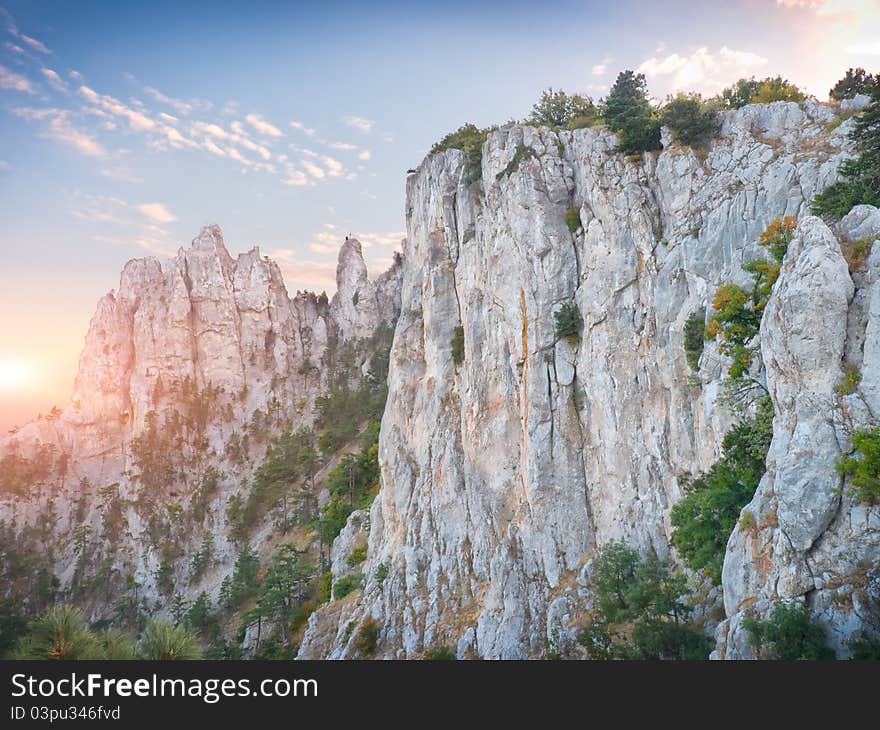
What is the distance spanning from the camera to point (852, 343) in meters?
12.9

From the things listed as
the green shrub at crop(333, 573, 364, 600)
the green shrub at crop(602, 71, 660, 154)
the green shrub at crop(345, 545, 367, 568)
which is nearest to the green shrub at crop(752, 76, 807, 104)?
the green shrub at crop(602, 71, 660, 154)

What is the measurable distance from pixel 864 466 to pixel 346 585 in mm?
41228

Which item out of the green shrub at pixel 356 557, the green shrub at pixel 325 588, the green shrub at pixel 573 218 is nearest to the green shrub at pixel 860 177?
the green shrub at pixel 573 218

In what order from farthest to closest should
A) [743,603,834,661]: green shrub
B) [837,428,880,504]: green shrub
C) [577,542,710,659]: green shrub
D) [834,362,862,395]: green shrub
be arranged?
[577,542,710,659]: green shrub → [834,362,862,395]: green shrub → [837,428,880,504]: green shrub → [743,603,834,661]: green shrub

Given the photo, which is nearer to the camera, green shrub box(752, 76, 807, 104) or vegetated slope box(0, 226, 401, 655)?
Answer: green shrub box(752, 76, 807, 104)

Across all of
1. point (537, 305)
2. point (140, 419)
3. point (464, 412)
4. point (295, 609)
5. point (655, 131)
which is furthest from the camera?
point (140, 419)

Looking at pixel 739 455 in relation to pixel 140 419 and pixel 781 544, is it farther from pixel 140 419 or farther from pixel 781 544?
pixel 140 419

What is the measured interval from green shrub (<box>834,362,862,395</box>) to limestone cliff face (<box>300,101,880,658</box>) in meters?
0.20

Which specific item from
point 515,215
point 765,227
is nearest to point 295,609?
point 515,215

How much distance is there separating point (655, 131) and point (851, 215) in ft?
46.6

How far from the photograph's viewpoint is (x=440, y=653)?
30.7 meters

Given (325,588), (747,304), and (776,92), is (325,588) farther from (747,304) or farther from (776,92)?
(776,92)

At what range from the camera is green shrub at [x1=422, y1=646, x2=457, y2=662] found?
30.3m

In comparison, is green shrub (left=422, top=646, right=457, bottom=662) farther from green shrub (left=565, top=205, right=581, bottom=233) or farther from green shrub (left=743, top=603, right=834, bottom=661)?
green shrub (left=565, top=205, right=581, bottom=233)
